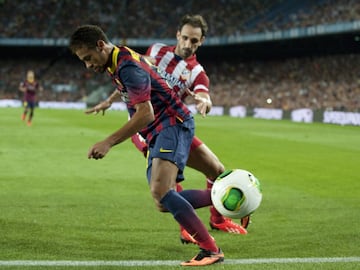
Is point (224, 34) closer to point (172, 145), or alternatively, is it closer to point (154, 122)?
point (154, 122)

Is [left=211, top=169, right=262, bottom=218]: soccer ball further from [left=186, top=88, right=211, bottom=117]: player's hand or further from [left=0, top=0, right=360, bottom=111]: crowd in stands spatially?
[left=0, top=0, right=360, bottom=111]: crowd in stands

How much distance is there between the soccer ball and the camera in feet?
20.8

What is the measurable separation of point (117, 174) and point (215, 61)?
55.1 m

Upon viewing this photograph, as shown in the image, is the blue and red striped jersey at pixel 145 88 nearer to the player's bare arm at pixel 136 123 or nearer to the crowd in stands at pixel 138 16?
the player's bare arm at pixel 136 123

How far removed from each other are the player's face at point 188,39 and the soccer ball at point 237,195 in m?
1.54

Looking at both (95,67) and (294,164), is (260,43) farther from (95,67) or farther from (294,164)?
(95,67)

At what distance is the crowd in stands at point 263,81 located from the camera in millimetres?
49375

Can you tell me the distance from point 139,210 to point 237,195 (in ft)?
10.3

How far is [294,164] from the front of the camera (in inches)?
633

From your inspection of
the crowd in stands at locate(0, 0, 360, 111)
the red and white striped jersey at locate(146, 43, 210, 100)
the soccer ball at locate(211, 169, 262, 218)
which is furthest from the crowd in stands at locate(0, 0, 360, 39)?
the soccer ball at locate(211, 169, 262, 218)

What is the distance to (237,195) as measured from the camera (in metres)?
6.36

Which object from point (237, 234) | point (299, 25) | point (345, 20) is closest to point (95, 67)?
point (237, 234)

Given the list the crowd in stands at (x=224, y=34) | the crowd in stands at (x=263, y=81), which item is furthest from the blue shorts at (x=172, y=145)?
the crowd in stands at (x=224, y=34)

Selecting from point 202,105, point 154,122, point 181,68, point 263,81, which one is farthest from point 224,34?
point 154,122
